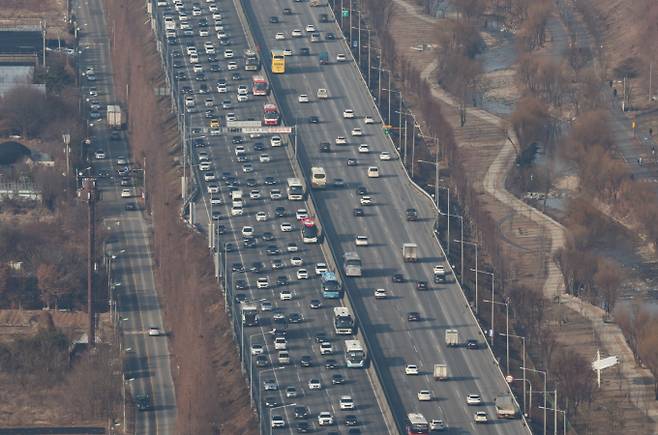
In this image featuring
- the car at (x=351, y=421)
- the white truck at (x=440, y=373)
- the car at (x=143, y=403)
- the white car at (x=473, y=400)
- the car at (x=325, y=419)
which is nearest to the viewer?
the car at (x=351, y=421)

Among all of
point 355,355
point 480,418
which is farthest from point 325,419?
point 355,355

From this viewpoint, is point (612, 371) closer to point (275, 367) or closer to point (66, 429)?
point (275, 367)

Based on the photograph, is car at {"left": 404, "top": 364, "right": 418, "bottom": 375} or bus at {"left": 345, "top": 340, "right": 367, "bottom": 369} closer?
car at {"left": 404, "top": 364, "right": 418, "bottom": 375}

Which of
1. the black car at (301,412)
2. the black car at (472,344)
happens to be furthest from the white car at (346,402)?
the black car at (472,344)

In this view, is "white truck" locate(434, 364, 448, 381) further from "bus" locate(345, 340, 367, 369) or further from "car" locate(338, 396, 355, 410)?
"car" locate(338, 396, 355, 410)

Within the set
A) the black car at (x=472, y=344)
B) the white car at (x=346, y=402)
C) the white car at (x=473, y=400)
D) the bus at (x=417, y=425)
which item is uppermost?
the bus at (x=417, y=425)

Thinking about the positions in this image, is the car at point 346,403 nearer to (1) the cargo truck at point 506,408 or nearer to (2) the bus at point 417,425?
(2) the bus at point 417,425

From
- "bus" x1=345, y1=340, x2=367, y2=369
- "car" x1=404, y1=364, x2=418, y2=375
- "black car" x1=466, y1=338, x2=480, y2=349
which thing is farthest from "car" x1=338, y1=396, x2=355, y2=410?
"black car" x1=466, y1=338, x2=480, y2=349

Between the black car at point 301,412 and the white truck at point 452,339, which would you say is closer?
the black car at point 301,412
